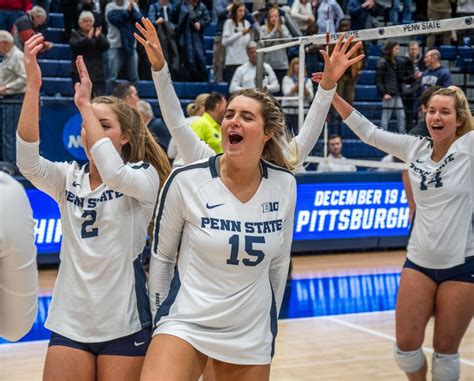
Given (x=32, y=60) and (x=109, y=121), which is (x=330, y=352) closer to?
(x=109, y=121)

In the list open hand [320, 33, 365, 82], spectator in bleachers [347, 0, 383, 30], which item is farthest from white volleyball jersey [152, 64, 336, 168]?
spectator in bleachers [347, 0, 383, 30]

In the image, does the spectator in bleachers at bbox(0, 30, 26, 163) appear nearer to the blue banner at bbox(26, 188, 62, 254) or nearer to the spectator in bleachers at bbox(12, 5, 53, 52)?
the blue banner at bbox(26, 188, 62, 254)

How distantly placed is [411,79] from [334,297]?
400cm

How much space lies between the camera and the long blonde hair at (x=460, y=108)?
15.6 feet

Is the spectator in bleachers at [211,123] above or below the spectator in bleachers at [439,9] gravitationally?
below

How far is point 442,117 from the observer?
4707mm

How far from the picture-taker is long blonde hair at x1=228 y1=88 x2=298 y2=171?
3527 millimetres

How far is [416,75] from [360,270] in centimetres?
283

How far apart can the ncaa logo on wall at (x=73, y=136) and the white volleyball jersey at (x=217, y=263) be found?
6.96m

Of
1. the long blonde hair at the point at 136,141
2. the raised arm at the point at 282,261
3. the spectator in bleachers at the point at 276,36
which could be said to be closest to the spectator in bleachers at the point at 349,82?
the spectator in bleachers at the point at 276,36

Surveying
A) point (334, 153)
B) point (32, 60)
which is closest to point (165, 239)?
point (32, 60)

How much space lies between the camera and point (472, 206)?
187 inches

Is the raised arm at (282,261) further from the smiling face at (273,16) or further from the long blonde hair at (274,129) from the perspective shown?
the smiling face at (273,16)

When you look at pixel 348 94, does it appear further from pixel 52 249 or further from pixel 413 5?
pixel 413 5
